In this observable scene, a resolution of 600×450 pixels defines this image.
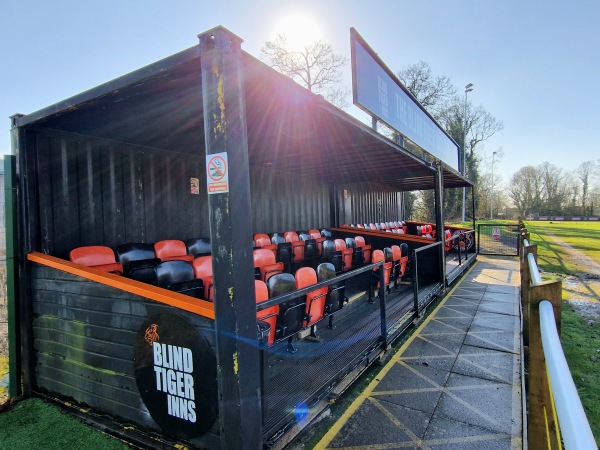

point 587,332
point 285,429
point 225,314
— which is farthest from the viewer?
point 587,332

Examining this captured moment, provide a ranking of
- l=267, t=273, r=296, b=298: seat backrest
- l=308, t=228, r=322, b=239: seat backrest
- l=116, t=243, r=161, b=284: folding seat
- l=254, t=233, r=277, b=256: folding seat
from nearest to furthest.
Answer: l=267, t=273, r=296, b=298: seat backrest, l=116, t=243, r=161, b=284: folding seat, l=254, t=233, r=277, b=256: folding seat, l=308, t=228, r=322, b=239: seat backrest

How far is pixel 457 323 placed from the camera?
5297 mm

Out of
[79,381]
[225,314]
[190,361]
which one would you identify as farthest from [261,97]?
[79,381]

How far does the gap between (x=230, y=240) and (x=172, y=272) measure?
207 centimetres

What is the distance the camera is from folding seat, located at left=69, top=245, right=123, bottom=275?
4.12 m

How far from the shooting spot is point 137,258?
493 centimetres

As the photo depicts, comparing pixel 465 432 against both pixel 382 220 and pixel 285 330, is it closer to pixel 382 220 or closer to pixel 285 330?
pixel 285 330

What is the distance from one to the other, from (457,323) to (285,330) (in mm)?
3367

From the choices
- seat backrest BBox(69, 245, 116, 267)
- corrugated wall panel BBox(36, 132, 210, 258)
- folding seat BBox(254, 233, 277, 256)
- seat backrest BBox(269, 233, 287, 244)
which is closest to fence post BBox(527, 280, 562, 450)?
seat backrest BBox(69, 245, 116, 267)

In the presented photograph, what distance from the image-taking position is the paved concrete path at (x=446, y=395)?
2578mm

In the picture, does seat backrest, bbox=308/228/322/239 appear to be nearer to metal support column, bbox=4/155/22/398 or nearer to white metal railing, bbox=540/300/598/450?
metal support column, bbox=4/155/22/398

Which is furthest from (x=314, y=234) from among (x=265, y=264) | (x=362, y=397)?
(x=362, y=397)

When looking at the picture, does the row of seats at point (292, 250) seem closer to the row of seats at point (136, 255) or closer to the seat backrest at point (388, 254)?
the row of seats at point (136, 255)

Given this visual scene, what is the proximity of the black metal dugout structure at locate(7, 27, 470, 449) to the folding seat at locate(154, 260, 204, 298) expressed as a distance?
81cm
